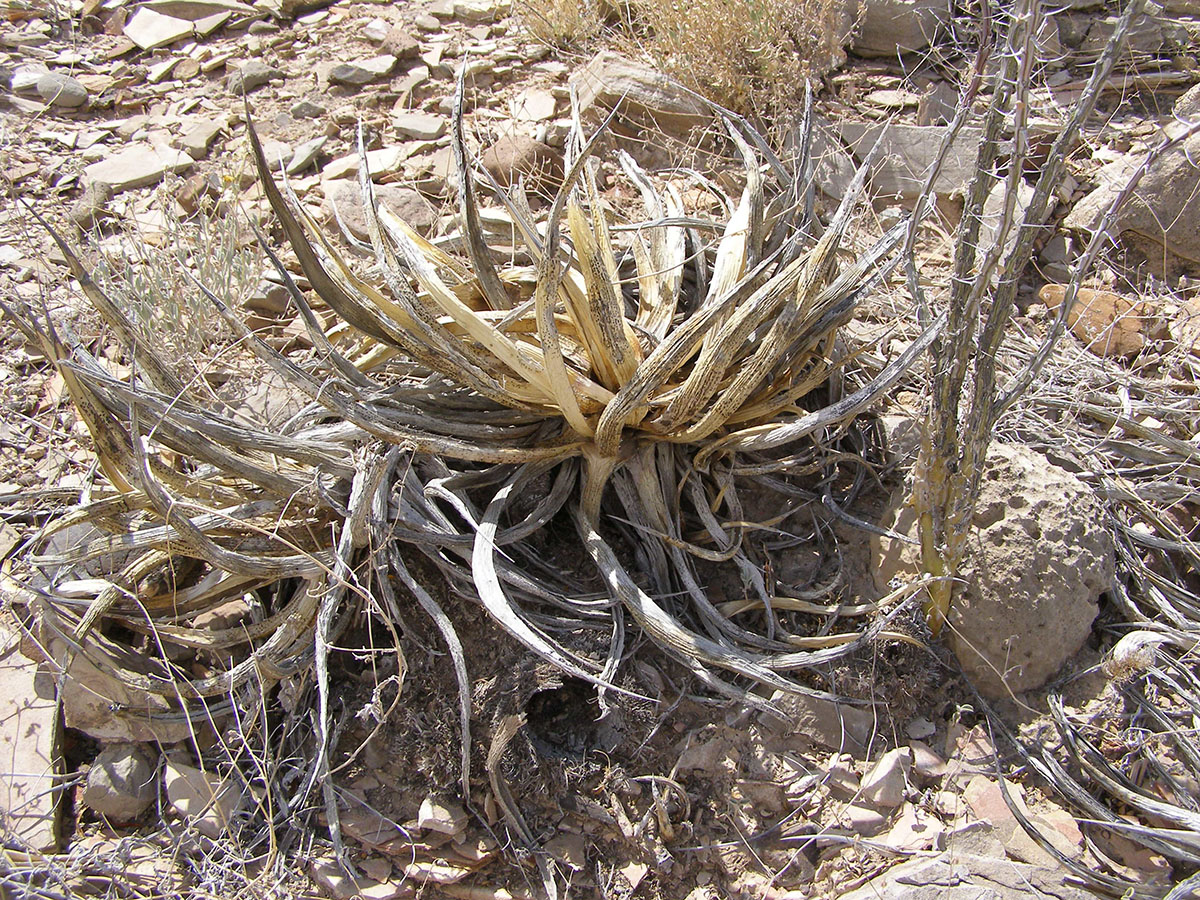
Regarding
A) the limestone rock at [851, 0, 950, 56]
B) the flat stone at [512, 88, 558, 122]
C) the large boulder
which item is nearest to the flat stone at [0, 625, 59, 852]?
the large boulder

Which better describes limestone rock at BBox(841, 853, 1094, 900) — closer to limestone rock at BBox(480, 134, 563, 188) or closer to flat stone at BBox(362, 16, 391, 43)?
limestone rock at BBox(480, 134, 563, 188)

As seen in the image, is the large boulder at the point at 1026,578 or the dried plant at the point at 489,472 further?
the large boulder at the point at 1026,578

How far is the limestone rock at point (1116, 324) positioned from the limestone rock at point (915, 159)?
58 centimetres

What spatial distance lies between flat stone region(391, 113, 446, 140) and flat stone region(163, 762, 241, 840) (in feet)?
7.48

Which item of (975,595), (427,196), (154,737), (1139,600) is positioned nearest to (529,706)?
(154,737)

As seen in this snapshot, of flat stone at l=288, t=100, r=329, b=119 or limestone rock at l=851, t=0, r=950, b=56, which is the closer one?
limestone rock at l=851, t=0, r=950, b=56

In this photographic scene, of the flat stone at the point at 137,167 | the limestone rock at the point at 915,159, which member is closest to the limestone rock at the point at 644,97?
the limestone rock at the point at 915,159

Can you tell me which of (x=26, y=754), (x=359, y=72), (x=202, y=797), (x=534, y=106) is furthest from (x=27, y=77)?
(x=202, y=797)

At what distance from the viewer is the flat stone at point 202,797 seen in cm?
201

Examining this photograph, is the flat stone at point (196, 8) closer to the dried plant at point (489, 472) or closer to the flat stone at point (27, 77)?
the flat stone at point (27, 77)

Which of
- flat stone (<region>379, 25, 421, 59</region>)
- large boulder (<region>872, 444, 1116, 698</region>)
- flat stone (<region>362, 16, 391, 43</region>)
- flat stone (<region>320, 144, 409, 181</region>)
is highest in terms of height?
flat stone (<region>362, 16, 391, 43</region>)

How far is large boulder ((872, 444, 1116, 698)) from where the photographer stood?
6.56 ft

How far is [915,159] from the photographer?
3.04 m

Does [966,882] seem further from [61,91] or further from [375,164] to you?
[61,91]
